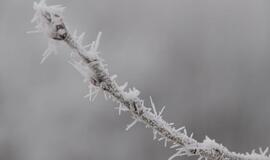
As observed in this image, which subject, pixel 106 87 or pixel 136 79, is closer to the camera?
Answer: pixel 106 87

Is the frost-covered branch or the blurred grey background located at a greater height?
the blurred grey background

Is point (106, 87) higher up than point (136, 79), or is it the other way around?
point (136, 79)

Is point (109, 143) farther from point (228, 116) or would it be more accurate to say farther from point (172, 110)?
point (228, 116)

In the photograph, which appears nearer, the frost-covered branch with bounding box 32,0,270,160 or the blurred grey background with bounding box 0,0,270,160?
the frost-covered branch with bounding box 32,0,270,160

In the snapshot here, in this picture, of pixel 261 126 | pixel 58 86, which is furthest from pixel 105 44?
pixel 261 126
